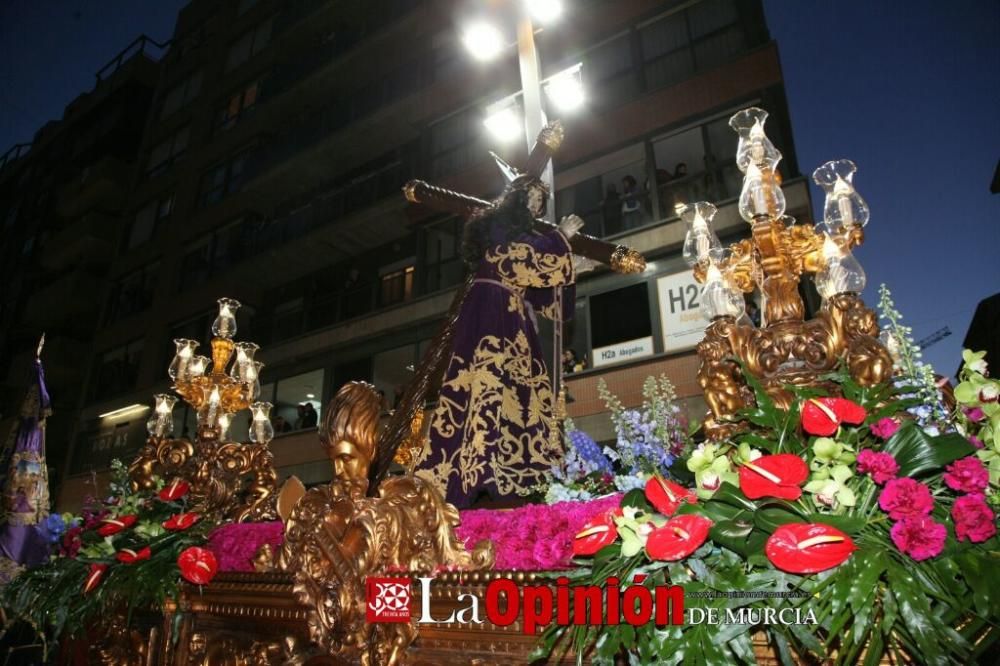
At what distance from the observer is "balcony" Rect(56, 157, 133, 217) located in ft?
89.8

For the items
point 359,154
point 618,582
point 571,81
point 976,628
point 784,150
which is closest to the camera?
point 976,628

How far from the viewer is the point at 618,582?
154cm

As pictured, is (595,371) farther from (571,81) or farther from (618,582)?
(618,582)

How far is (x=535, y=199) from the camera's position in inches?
167

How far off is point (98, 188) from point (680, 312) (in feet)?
91.0

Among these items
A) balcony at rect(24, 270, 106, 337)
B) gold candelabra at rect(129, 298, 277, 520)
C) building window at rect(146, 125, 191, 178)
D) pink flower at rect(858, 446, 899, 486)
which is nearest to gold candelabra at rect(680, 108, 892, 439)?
pink flower at rect(858, 446, 899, 486)

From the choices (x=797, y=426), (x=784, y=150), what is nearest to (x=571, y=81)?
(x=797, y=426)

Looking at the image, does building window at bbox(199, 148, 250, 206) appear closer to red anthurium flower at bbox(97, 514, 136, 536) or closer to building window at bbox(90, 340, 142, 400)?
building window at bbox(90, 340, 142, 400)

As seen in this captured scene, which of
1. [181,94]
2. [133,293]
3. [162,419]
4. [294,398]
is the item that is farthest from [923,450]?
[181,94]

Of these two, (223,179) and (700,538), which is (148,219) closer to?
(223,179)

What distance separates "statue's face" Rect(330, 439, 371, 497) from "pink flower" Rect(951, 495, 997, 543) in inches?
69.1

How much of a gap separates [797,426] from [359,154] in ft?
64.4

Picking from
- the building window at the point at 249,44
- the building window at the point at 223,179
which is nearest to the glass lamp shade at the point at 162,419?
the building window at the point at 223,179

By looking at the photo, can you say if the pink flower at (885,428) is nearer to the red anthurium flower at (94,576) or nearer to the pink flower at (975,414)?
the pink flower at (975,414)
